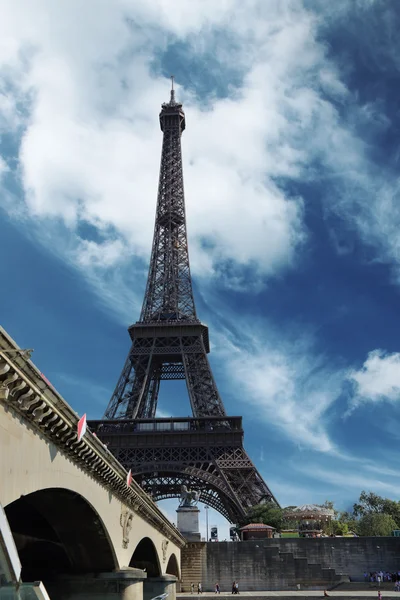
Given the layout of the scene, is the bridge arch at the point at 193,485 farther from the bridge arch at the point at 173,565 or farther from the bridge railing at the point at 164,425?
the bridge arch at the point at 173,565

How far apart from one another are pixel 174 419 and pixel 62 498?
56.3 m

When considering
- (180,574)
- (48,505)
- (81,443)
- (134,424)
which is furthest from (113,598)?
(134,424)

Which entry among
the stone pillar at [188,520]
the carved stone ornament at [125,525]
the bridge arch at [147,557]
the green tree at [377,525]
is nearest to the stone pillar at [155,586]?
the bridge arch at [147,557]

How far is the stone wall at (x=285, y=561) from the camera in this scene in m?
52.2

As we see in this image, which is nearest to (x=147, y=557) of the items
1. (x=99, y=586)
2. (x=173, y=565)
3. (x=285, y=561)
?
(x=173, y=565)

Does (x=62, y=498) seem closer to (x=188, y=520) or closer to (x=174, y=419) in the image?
(x=188, y=520)

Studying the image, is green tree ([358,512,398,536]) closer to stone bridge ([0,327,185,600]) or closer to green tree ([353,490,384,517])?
green tree ([353,490,384,517])

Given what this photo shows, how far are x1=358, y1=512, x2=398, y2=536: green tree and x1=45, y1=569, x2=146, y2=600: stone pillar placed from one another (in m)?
66.5

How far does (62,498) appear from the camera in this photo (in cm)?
1780

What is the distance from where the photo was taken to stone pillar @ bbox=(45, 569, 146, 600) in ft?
Answer: 71.5

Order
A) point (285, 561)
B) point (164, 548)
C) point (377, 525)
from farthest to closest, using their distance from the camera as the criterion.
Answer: point (377, 525), point (285, 561), point (164, 548)

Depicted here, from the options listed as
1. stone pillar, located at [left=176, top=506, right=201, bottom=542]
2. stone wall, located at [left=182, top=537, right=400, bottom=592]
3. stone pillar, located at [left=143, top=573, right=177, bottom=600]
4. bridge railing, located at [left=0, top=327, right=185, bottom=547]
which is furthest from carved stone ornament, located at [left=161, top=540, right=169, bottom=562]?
bridge railing, located at [left=0, top=327, right=185, bottom=547]

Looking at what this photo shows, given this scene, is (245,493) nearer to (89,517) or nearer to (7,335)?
(89,517)

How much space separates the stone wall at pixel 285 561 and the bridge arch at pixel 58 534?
30.7 m
